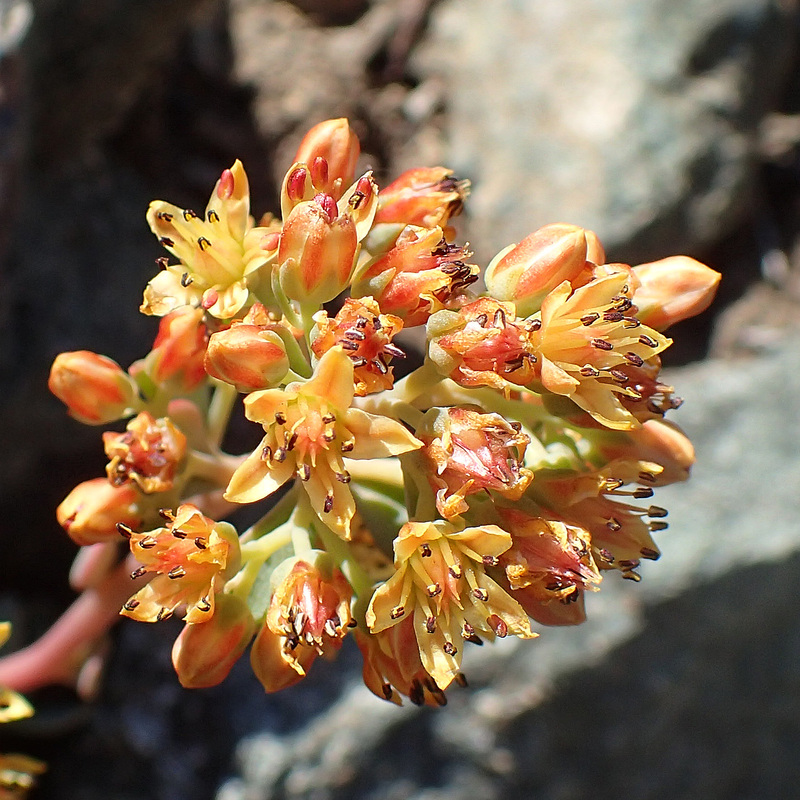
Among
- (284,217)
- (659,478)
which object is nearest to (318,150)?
(284,217)

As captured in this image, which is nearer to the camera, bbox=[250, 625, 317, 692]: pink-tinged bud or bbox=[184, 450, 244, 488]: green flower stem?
bbox=[250, 625, 317, 692]: pink-tinged bud

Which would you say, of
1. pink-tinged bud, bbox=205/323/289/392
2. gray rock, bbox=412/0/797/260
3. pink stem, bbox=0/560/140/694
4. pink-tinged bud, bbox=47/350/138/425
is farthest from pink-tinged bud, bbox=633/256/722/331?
gray rock, bbox=412/0/797/260

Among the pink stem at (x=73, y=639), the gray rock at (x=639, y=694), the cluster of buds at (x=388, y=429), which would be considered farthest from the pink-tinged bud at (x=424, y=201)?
the gray rock at (x=639, y=694)

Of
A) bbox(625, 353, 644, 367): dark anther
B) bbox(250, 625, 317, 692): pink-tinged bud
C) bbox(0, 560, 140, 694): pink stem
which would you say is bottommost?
bbox(0, 560, 140, 694): pink stem

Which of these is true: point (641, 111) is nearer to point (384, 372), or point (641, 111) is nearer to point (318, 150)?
point (318, 150)

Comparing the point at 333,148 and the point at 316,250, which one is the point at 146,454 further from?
the point at 333,148

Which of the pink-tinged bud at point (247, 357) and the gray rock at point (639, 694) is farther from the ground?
the pink-tinged bud at point (247, 357)

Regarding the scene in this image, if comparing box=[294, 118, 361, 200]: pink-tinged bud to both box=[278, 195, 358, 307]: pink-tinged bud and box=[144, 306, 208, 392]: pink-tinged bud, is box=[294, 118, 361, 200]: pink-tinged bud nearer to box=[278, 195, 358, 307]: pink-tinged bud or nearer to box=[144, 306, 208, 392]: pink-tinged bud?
box=[278, 195, 358, 307]: pink-tinged bud

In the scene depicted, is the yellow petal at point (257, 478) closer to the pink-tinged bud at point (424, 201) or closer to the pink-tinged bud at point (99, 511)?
the pink-tinged bud at point (99, 511)
